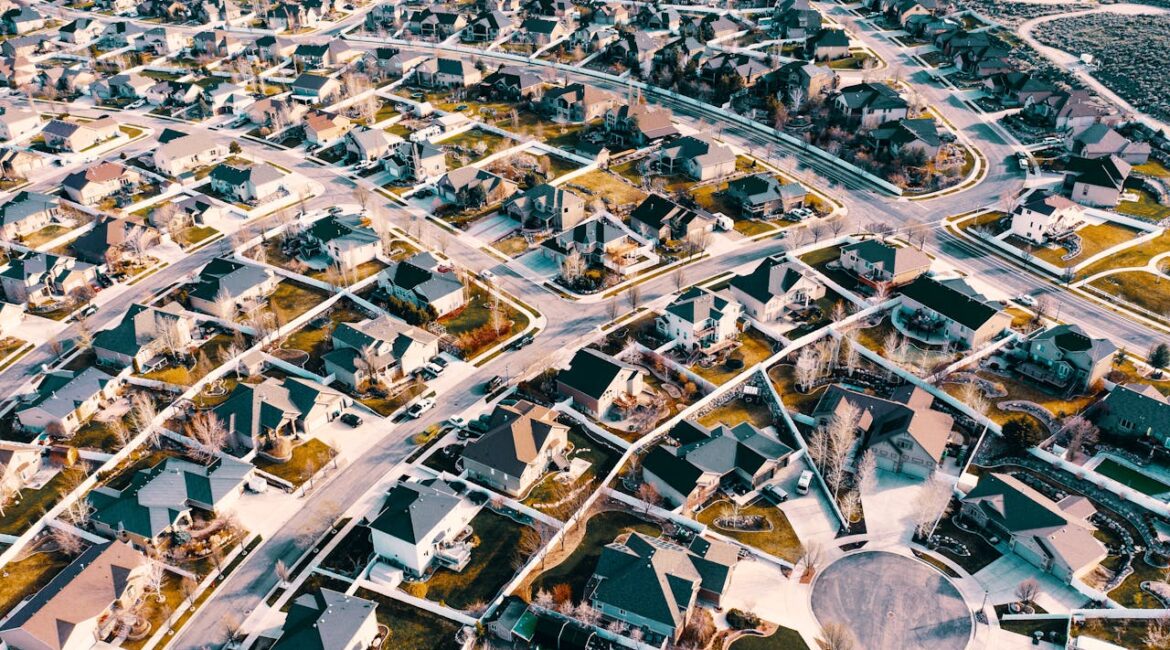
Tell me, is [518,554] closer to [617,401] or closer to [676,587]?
[676,587]

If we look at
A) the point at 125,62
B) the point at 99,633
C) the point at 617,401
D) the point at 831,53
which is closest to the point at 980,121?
the point at 831,53

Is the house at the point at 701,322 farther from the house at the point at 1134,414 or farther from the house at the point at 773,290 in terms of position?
the house at the point at 1134,414

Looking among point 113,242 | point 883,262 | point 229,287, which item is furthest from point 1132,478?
point 113,242

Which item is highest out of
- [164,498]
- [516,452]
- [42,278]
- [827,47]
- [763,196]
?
[827,47]

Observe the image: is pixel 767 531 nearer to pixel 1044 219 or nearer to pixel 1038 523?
pixel 1038 523

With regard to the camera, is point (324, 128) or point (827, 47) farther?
point (827, 47)
